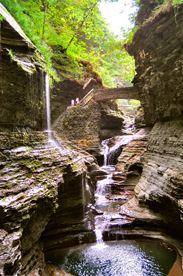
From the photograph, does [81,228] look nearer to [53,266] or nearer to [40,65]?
[53,266]

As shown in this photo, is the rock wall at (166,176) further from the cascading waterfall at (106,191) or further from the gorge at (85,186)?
the cascading waterfall at (106,191)

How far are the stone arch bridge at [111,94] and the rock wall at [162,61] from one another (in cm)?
449

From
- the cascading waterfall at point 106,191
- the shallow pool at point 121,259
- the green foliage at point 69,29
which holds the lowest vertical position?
the shallow pool at point 121,259

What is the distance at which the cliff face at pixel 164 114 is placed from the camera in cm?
922

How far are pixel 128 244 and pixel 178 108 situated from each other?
6860 millimetres

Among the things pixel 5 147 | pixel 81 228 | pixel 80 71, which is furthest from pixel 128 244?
pixel 80 71

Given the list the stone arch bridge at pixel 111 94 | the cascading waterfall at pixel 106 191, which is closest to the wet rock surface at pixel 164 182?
the cascading waterfall at pixel 106 191

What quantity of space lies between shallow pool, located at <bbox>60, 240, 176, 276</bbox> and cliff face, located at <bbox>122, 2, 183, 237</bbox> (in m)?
1.34

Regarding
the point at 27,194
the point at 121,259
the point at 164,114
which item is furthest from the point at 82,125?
the point at 27,194

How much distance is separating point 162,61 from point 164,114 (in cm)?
289

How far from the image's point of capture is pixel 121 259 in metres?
7.98

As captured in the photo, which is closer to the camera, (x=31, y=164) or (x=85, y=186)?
(x=31, y=164)

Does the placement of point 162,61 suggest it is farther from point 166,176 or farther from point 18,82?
point 18,82

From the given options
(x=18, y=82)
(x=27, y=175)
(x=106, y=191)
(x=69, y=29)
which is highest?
(x=69, y=29)
